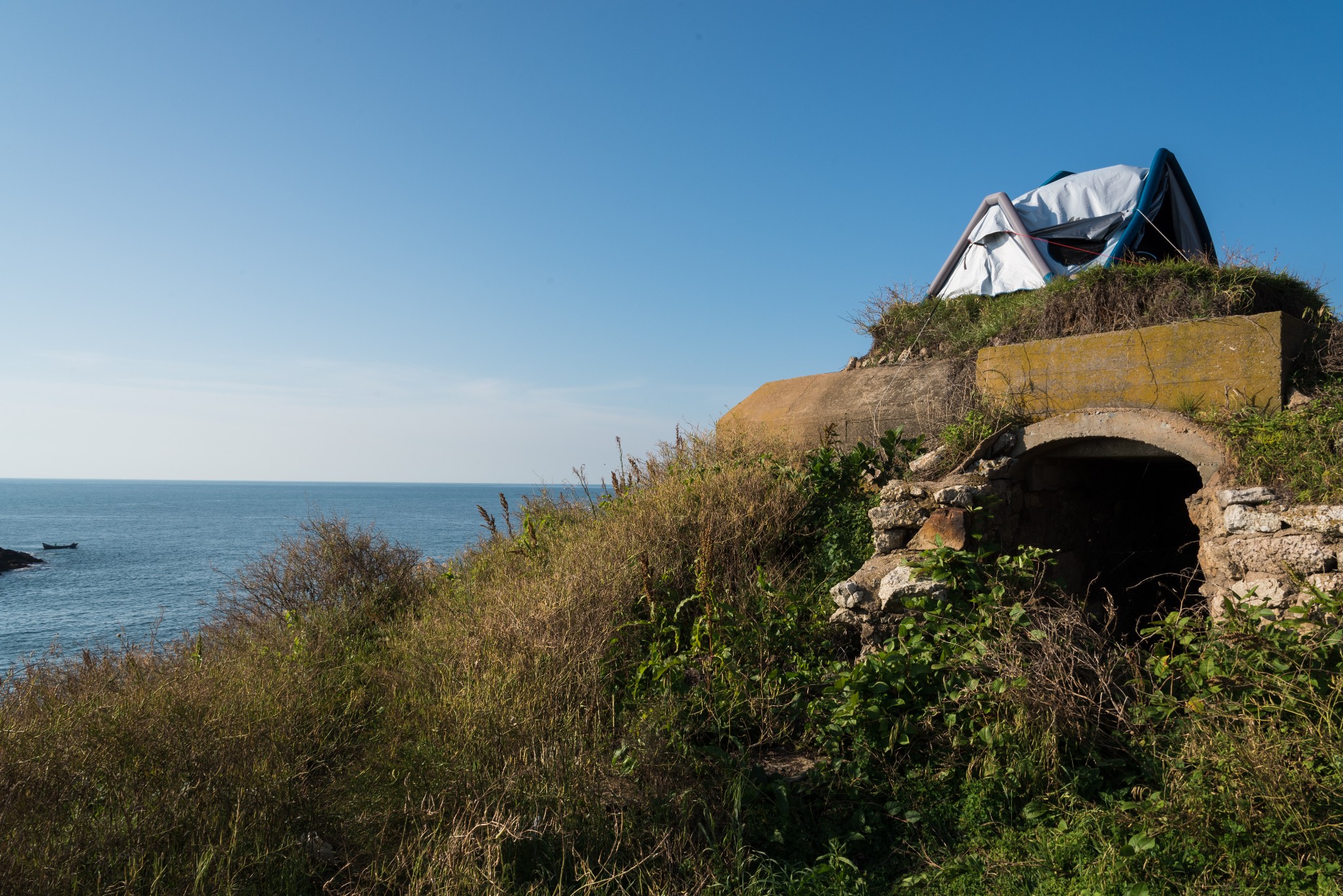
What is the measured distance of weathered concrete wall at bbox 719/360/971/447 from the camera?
8.09m

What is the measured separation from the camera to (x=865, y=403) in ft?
28.7

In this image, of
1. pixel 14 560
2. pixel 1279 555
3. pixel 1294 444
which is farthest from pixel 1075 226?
pixel 14 560

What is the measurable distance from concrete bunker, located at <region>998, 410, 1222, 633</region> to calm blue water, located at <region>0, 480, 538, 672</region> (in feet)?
21.0

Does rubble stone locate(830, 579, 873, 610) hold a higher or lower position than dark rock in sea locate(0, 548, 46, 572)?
higher

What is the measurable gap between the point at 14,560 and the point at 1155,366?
1655 inches

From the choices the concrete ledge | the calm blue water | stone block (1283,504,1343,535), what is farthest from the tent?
the calm blue water

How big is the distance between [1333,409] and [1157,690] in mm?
3030

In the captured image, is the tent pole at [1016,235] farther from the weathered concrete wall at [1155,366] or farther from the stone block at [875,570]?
the stone block at [875,570]

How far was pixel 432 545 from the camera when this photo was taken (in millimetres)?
36438

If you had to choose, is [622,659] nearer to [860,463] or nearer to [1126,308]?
[860,463]

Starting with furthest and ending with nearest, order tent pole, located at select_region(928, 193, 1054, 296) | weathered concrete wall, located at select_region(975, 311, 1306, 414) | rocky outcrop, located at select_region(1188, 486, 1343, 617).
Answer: tent pole, located at select_region(928, 193, 1054, 296)
weathered concrete wall, located at select_region(975, 311, 1306, 414)
rocky outcrop, located at select_region(1188, 486, 1343, 617)

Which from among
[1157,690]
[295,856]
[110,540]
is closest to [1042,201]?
[1157,690]

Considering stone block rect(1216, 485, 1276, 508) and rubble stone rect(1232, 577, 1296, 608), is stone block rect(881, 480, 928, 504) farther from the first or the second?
rubble stone rect(1232, 577, 1296, 608)

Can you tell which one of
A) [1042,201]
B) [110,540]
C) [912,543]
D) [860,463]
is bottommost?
[110,540]
